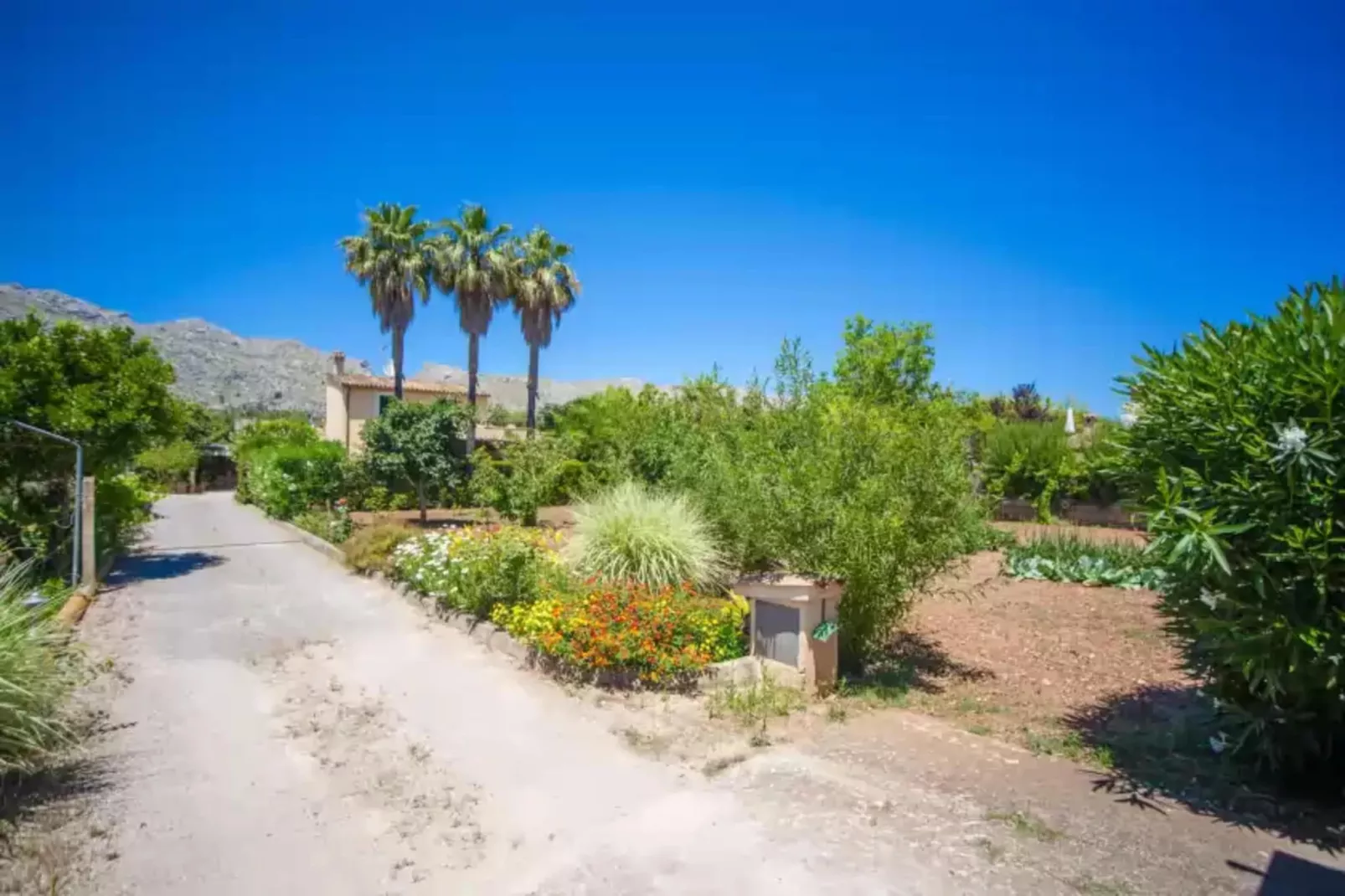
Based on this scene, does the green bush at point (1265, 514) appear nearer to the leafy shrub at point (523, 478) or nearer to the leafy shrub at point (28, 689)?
the leafy shrub at point (28, 689)

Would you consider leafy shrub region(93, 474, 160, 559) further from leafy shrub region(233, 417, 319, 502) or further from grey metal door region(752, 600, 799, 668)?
leafy shrub region(233, 417, 319, 502)

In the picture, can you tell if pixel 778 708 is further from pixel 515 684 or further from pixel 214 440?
pixel 214 440

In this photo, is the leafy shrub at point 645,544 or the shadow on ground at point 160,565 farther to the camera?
the shadow on ground at point 160,565

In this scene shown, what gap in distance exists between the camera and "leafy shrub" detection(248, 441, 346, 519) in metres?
20.7

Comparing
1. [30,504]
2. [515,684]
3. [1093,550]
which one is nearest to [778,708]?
[515,684]

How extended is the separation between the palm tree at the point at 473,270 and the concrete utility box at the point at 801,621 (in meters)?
22.6

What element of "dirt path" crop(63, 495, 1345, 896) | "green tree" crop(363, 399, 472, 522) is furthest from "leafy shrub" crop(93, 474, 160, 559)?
"dirt path" crop(63, 495, 1345, 896)

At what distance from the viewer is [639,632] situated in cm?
674

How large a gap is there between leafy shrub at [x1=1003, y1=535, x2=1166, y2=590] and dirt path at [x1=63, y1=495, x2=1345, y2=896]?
26.2ft

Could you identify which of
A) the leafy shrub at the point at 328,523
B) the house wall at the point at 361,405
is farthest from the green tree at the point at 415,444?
the house wall at the point at 361,405

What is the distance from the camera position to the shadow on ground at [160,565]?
12289mm

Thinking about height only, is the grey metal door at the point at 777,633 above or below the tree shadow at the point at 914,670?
above

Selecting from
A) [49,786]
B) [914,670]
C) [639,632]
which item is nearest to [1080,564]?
[914,670]

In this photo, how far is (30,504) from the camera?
1102 centimetres
